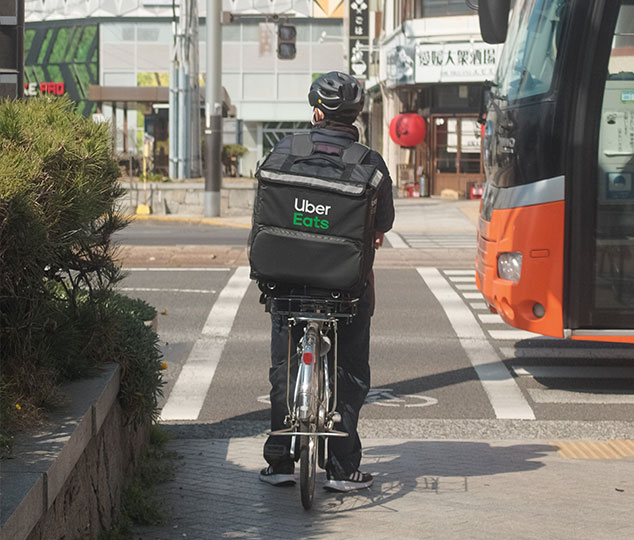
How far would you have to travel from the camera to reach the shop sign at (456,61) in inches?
1475

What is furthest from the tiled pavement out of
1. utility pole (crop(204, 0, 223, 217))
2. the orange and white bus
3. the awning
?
the awning

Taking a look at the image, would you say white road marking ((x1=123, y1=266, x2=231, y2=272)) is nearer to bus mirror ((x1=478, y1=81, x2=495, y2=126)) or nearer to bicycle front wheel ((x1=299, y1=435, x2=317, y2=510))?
bus mirror ((x1=478, y1=81, x2=495, y2=126))

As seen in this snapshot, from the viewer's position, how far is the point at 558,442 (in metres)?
7.02

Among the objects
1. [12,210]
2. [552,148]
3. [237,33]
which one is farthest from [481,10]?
[237,33]

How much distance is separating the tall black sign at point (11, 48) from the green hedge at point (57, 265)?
93 centimetres

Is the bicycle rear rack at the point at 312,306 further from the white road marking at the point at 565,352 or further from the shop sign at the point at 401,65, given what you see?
→ the shop sign at the point at 401,65

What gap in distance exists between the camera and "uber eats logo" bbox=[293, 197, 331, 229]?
16.7ft

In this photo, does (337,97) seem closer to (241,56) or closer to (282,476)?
(282,476)

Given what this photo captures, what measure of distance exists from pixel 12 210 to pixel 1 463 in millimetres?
795

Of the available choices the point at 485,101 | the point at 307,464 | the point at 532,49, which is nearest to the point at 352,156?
the point at 307,464

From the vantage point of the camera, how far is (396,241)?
72.7ft

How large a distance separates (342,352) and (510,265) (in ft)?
11.0

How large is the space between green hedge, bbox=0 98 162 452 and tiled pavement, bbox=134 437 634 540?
1.96ft

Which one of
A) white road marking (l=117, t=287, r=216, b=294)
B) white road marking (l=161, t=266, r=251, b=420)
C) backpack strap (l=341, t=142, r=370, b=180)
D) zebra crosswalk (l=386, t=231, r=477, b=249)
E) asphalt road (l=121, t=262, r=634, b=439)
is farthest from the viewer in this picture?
zebra crosswalk (l=386, t=231, r=477, b=249)
